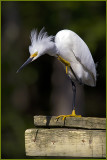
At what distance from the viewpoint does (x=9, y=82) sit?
12.8 meters

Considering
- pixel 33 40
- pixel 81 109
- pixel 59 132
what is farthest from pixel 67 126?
pixel 81 109

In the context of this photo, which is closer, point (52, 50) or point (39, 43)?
point (39, 43)

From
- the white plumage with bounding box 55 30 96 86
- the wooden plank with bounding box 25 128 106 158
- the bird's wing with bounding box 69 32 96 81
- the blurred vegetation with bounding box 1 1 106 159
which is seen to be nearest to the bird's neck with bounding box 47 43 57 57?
the white plumage with bounding box 55 30 96 86

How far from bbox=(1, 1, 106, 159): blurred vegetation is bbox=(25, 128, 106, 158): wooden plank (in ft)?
20.2

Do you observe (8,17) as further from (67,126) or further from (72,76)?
(67,126)

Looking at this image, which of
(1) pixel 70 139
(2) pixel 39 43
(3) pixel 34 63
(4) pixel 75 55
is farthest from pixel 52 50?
(3) pixel 34 63

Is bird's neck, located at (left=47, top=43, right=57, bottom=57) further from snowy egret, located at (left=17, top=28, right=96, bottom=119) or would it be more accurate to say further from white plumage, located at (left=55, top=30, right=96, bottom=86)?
white plumage, located at (left=55, top=30, right=96, bottom=86)

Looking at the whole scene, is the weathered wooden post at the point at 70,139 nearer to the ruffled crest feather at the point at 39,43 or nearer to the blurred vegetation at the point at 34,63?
the ruffled crest feather at the point at 39,43

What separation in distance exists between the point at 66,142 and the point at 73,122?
26 cm

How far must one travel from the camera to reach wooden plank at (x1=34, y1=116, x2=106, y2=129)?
4.28 m

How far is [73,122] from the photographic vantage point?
14.6 ft

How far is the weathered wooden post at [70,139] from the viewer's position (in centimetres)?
418

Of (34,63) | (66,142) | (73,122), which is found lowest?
(66,142)

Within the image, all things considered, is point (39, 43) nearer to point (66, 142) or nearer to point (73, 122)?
point (73, 122)
